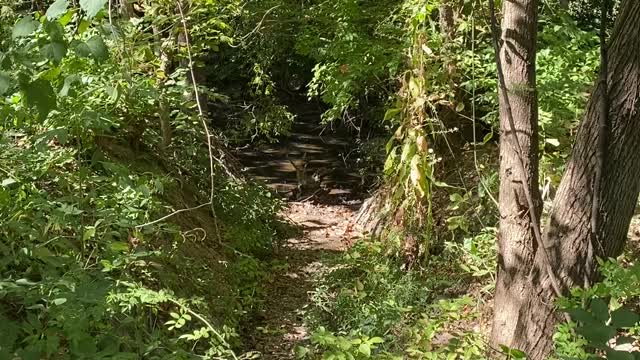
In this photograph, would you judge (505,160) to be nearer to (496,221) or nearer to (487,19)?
(496,221)

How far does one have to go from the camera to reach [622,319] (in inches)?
45.9

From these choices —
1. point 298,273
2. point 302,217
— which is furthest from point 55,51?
point 302,217

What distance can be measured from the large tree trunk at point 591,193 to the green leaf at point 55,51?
280cm

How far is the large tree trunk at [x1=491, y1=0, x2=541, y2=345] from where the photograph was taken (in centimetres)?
395

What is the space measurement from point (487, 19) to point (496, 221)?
6.48ft

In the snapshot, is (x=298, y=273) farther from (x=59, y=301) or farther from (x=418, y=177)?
(x=59, y=301)

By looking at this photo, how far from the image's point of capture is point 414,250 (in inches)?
259

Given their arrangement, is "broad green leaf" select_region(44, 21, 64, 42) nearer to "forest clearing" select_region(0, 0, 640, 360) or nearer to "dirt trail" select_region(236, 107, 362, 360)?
"forest clearing" select_region(0, 0, 640, 360)

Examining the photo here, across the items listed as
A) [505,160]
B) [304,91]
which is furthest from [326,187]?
[505,160]

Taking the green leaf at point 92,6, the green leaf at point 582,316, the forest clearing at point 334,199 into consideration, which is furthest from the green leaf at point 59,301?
the green leaf at point 582,316

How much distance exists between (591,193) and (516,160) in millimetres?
682

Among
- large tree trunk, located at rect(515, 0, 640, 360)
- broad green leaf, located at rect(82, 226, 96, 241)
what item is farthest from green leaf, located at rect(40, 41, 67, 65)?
large tree trunk, located at rect(515, 0, 640, 360)

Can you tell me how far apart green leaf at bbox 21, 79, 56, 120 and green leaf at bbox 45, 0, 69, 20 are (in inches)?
7.4

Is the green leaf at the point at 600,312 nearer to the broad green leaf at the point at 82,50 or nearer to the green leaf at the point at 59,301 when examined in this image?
the broad green leaf at the point at 82,50
